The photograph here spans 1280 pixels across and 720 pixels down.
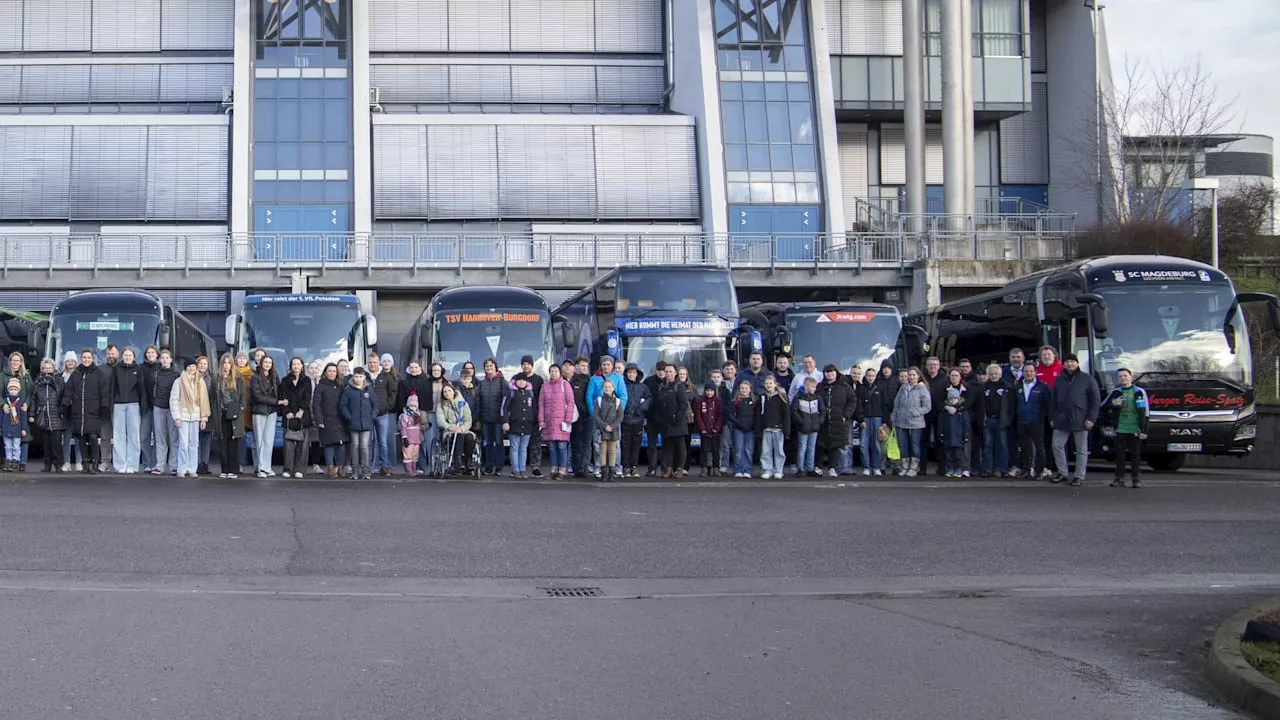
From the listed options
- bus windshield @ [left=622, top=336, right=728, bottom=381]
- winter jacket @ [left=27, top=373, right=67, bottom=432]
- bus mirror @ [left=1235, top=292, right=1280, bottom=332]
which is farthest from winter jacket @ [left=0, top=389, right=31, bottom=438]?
bus mirror @ [left=1235, top=292, right=1280, bottom=332]

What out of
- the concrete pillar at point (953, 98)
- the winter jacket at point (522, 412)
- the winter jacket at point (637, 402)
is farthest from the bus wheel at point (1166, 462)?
the concrete pillar at point (953, 98)

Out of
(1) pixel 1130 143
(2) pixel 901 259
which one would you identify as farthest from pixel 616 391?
(1) pixel 1130 143

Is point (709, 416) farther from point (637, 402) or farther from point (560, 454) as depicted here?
point (560, 454)

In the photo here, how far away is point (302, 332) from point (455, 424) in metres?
7.44

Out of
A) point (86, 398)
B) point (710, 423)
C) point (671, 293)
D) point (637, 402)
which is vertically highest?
point (671, 293)

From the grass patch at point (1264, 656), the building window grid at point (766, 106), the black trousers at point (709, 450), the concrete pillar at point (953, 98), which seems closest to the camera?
the grass patch at point (1264, 656)

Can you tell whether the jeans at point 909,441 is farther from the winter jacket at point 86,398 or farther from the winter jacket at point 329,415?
the winter jacket at point 86,398

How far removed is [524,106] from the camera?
5778cm

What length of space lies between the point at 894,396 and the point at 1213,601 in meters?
12.1

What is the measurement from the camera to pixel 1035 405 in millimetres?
20672

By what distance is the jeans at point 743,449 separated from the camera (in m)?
21.6

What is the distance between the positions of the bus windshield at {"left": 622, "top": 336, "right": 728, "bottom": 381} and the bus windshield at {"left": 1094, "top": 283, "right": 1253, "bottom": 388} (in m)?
7.02

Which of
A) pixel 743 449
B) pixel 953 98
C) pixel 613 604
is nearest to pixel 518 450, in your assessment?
pixel 743 449

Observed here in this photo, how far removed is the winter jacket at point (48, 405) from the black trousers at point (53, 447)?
0.31ft
